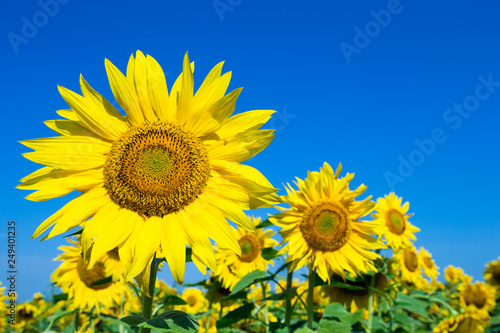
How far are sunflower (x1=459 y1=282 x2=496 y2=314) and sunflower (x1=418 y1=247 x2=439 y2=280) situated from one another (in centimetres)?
134

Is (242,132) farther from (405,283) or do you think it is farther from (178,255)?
(405,283)

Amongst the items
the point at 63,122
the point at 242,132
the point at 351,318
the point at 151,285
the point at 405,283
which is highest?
the point at 405,283

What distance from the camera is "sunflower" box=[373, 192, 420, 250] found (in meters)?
6.26

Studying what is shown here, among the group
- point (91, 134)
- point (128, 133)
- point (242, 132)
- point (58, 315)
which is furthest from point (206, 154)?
point (58, 315)

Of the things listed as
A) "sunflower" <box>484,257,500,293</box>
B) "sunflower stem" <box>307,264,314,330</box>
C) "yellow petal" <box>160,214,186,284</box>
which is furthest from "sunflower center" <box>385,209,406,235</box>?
"sunflower" <box>484,257,500,293</box>

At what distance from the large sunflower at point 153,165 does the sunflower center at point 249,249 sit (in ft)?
12.4

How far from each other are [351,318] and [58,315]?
285 centimetres

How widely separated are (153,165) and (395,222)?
4628mm

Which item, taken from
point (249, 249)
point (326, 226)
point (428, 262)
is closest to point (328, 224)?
point (326, 226)

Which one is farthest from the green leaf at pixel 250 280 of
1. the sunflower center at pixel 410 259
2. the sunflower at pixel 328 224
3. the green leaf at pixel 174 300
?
the sunflower center at pixel 410 259

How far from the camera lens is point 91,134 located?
2939 mm

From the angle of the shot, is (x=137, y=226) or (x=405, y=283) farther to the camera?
(x=405, y=283)

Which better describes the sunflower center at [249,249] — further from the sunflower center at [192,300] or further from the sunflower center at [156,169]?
the sunflower center at [156,169]

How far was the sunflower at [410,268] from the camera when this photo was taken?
23.9 feet
